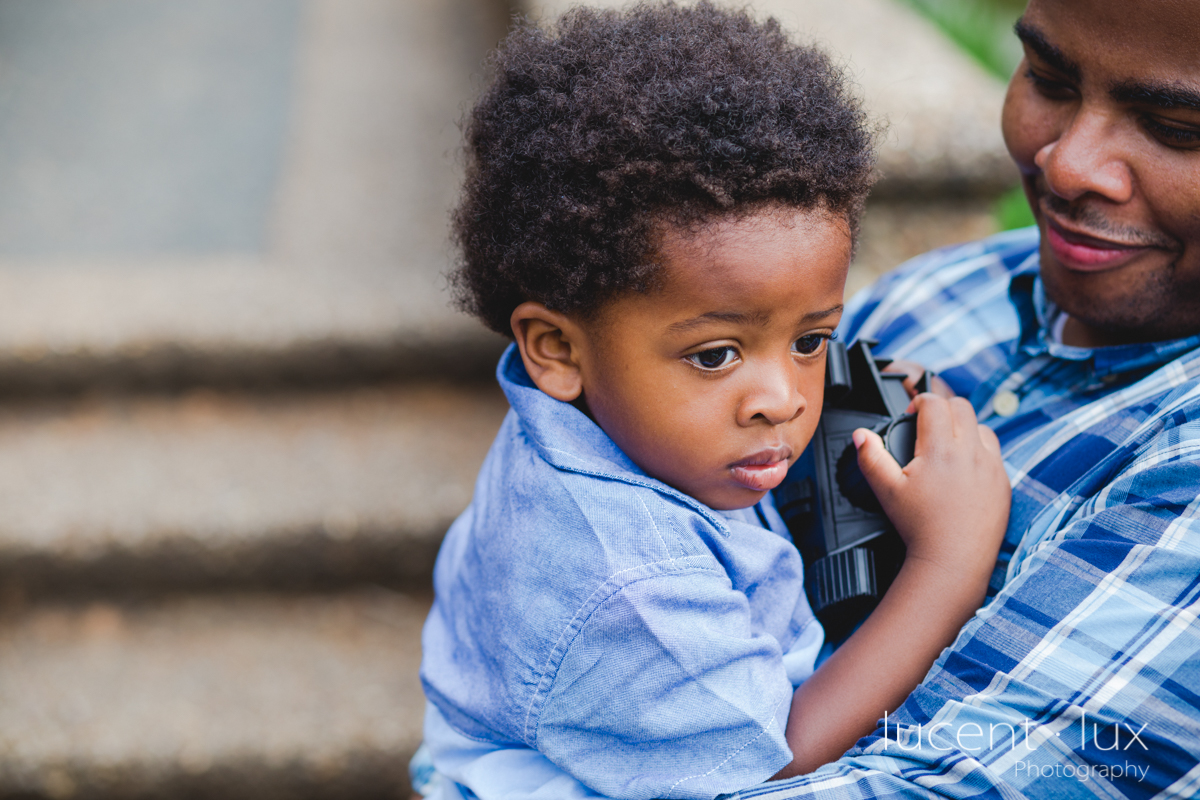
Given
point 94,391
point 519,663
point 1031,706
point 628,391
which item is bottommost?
point 1031,706

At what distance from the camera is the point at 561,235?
1095 mm

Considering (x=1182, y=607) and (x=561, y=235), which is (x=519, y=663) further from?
(x=1182, y=607)

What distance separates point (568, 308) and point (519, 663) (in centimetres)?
45

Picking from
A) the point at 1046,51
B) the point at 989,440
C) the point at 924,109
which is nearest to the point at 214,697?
the point at 989,440

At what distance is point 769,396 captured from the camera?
1101 mm

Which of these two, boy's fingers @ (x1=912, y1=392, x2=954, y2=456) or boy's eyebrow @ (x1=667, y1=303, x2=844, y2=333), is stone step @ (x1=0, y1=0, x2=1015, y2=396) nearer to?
boy's fingers @ (x1=912, y1=392, x2=954, y2=456)

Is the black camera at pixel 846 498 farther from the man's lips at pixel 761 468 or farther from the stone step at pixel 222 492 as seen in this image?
the stone step at pixel 222 492

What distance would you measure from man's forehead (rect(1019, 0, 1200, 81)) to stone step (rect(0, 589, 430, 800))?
217cm

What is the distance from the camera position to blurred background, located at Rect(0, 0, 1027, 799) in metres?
2.46

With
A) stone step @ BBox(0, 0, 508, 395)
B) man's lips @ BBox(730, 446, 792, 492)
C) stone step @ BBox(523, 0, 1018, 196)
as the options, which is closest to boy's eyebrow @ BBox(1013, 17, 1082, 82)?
man's lips @ BBox(730, 446, 792, 492)

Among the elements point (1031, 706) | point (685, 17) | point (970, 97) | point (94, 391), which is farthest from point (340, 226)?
point (1031, 706)

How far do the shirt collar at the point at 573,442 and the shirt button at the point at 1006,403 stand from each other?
0.58 metres

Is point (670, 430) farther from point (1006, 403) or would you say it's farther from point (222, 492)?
point (222, 492)

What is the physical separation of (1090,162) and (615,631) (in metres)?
0.94
